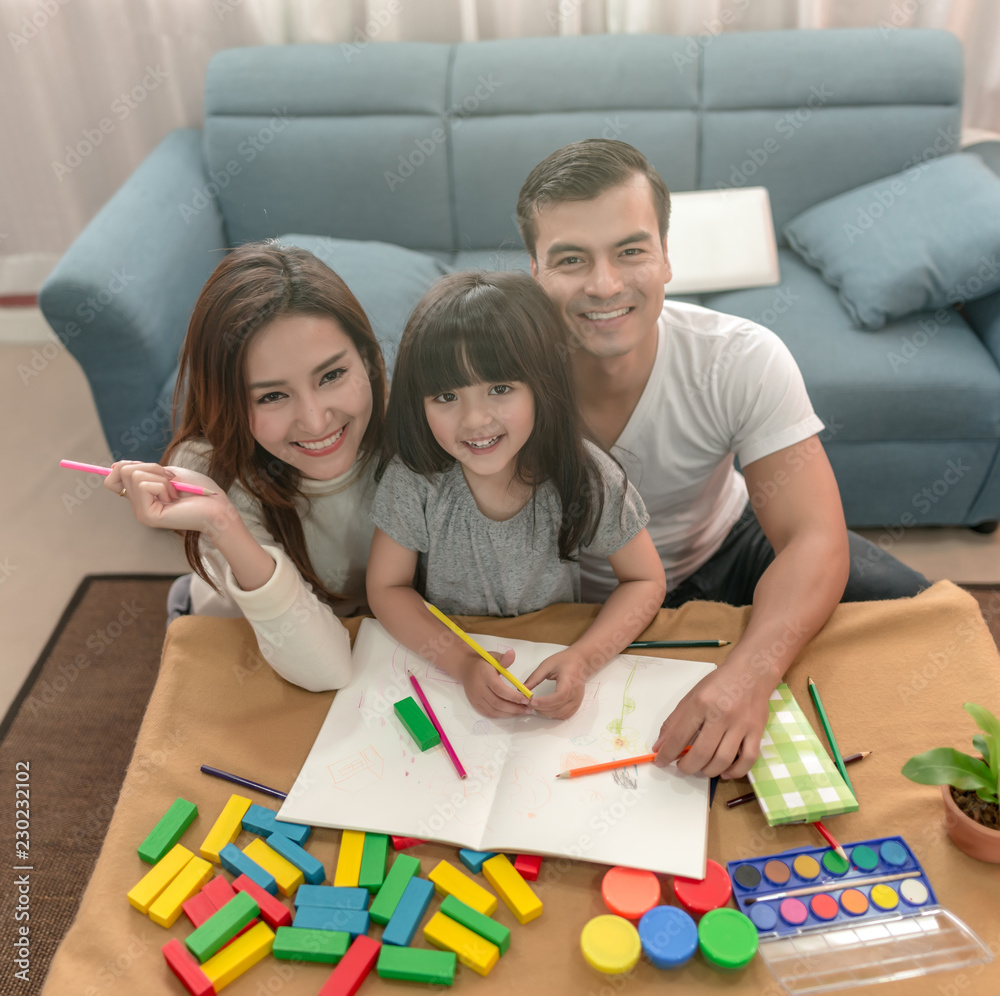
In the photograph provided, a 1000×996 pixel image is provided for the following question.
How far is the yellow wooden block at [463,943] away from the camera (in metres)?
0.73

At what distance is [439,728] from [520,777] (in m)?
0.11

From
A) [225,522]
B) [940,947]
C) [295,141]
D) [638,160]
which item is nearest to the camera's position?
[940,947]

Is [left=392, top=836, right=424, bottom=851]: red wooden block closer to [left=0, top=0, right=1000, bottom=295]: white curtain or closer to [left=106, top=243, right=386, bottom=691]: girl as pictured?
[left=106, top=243, right=386, bottom=691]: girl

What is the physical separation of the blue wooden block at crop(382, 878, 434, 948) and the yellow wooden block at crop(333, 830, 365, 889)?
0.17ft

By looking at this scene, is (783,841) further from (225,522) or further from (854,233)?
(854,233)

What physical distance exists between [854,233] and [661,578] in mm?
1461

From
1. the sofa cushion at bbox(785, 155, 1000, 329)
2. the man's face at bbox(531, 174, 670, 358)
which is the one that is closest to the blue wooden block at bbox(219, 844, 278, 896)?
the man's face at bbox(531, 174, 670, 358)

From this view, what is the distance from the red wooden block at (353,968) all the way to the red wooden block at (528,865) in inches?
5.6

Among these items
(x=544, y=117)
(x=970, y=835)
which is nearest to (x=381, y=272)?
(x=544, y=117)

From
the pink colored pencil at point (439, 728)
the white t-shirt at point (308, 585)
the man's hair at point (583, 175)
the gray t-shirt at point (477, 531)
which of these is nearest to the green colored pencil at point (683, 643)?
the gray t-shirt at point (477, 531)

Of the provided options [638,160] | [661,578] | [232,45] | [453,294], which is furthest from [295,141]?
[661,578]

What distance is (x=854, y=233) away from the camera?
2.18 metres

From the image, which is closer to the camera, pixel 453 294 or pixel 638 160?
pixel 453 294

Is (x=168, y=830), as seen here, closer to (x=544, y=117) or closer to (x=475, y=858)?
(x=475, y=858)
